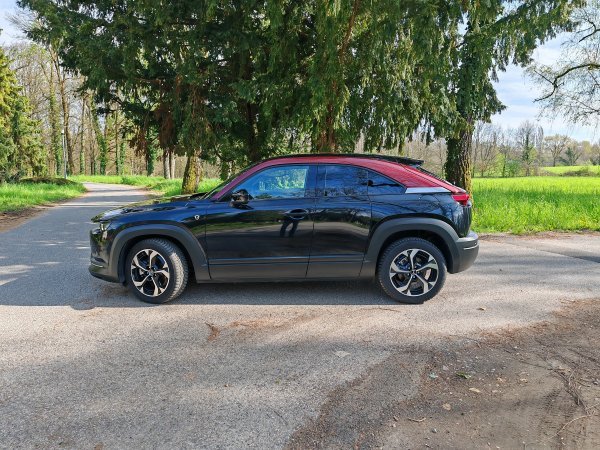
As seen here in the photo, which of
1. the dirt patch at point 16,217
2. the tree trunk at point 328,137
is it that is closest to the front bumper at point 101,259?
the tree trunk at point 328,137

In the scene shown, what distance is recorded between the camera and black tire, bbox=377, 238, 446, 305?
4875mm

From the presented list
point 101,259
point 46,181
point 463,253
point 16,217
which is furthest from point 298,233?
point 46,181

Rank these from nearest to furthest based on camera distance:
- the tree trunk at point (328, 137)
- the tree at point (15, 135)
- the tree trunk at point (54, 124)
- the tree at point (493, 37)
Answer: the tree at point (493, 37) → the tree trunk at point (328, 137) → the tree at point (15, 135) → the tree trunk at point (54, 124)

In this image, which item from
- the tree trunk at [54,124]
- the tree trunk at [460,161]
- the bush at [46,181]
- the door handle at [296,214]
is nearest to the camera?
the door handle at [296,214]

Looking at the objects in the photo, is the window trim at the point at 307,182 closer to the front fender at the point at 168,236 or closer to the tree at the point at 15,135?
the front fender at the point at 168,236

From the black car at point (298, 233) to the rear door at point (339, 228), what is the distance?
11 mm

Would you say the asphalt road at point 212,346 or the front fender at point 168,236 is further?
the front fender at point 168,236

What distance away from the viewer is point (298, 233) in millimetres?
4824

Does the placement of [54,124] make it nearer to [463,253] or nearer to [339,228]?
[339,228]

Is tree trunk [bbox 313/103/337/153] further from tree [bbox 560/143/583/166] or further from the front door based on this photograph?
tree [bbox 560/143/583/166]

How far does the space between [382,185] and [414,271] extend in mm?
1036

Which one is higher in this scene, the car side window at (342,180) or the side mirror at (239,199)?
the car side window at (342,180)

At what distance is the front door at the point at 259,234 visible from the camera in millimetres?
4816

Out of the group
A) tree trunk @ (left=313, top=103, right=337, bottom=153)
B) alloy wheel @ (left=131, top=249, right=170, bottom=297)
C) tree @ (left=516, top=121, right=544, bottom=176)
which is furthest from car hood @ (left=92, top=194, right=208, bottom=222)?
tree @ (left=516, top=121, right=544, bottom=176)
